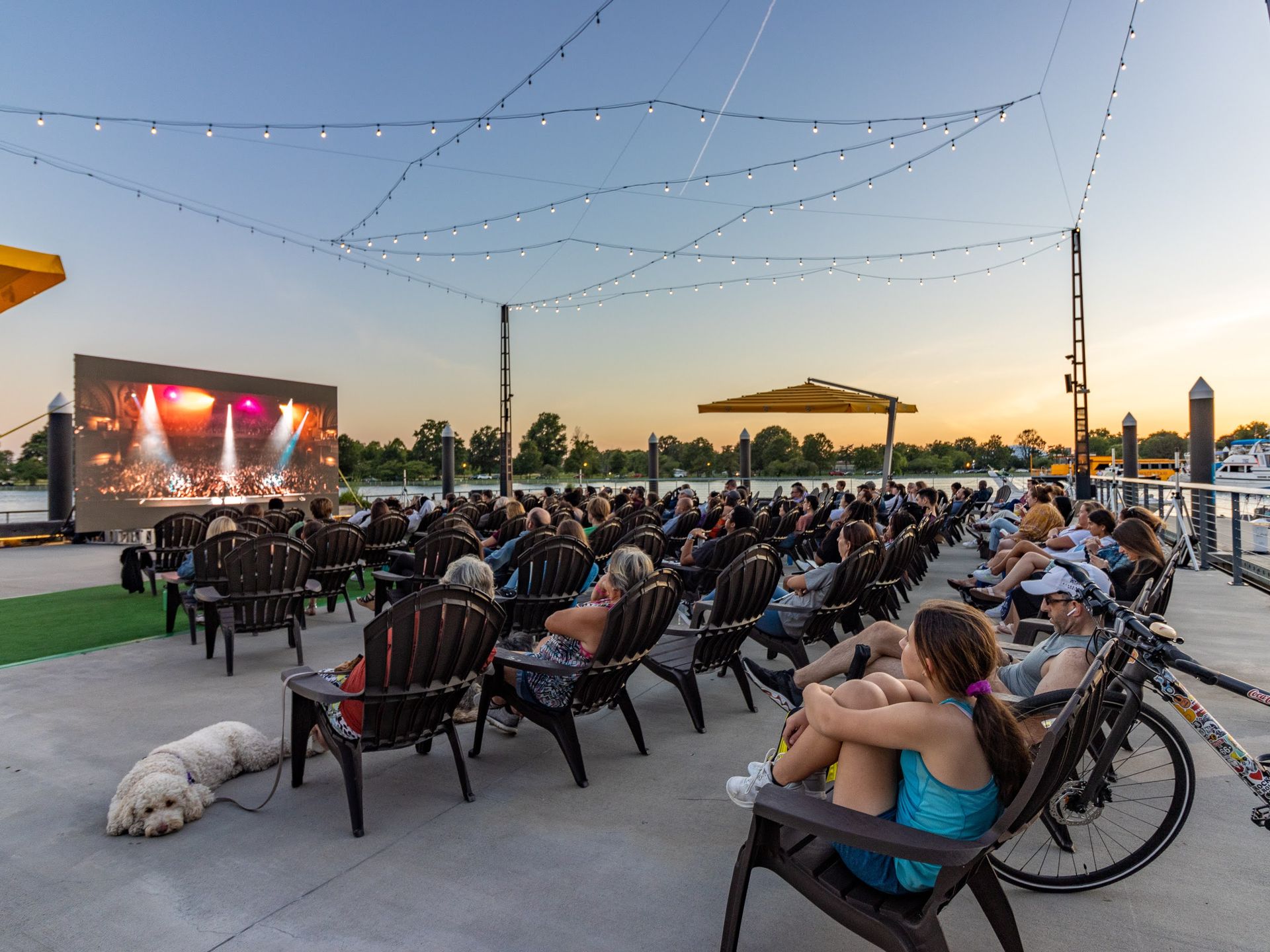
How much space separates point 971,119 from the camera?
10312 millimetres

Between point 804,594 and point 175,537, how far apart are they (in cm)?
702

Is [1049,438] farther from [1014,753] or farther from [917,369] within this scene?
[1014,753]

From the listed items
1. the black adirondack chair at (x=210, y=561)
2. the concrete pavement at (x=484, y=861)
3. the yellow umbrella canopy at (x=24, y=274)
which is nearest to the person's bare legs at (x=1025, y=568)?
the concrete pavement at (x=484, y=861)

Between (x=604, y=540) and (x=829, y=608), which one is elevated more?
(x=604, y=540)

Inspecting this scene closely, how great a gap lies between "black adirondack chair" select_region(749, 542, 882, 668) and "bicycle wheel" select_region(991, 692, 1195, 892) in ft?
5.71

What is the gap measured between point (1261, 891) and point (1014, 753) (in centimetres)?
138

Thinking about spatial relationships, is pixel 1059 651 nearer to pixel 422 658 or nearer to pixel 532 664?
pixel 532 664

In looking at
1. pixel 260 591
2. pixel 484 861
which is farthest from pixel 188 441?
pixel 484 861

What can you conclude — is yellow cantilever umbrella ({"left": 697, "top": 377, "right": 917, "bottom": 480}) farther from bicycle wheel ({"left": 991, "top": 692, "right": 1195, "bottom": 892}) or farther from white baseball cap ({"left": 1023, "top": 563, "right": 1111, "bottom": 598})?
bicycle wheel ({"left": 991, "top": 692, "right": 1195, "bottom": 892})

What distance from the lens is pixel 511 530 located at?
675cm

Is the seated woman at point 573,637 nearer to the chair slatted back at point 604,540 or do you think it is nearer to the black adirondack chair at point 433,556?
the black adirondack chair at point 433,556

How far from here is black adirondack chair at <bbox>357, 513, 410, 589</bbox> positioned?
7.97 meters

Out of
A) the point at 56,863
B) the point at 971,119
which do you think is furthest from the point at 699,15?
the point at 56,863

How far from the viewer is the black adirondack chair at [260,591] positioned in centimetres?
477
